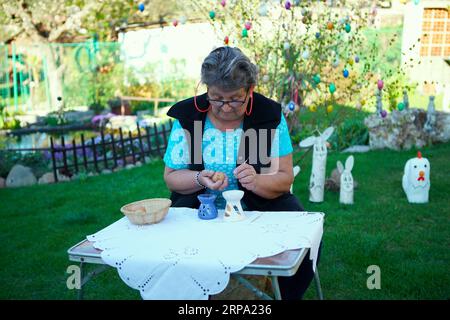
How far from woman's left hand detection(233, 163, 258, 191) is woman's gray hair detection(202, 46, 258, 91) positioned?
421 millimetres

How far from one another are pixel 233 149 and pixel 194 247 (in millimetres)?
869

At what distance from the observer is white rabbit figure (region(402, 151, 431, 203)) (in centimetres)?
472

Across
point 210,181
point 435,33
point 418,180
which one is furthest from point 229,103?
point 435,33

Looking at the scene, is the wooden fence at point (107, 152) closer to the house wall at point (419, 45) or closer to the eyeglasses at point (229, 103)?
the eyeglasses at point (229, 103)

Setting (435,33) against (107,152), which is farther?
(435,33)

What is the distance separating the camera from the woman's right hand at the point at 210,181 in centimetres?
242

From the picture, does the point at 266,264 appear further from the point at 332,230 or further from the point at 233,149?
the point at 332,230

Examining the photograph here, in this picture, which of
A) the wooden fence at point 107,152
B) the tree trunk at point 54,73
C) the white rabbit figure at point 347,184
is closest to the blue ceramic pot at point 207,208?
the white rabbit figure at point 347,184

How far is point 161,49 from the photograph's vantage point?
1345 cm

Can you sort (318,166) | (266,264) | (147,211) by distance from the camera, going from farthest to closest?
1. (318,166)
2. (147,211)
3. (266,264)

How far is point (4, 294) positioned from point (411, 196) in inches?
155

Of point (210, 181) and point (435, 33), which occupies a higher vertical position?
point (435, 33)

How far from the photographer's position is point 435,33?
1300 cm

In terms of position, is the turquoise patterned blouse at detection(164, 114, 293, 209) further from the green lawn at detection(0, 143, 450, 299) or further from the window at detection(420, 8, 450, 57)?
the window at detection(420, 8, 450, 57)
